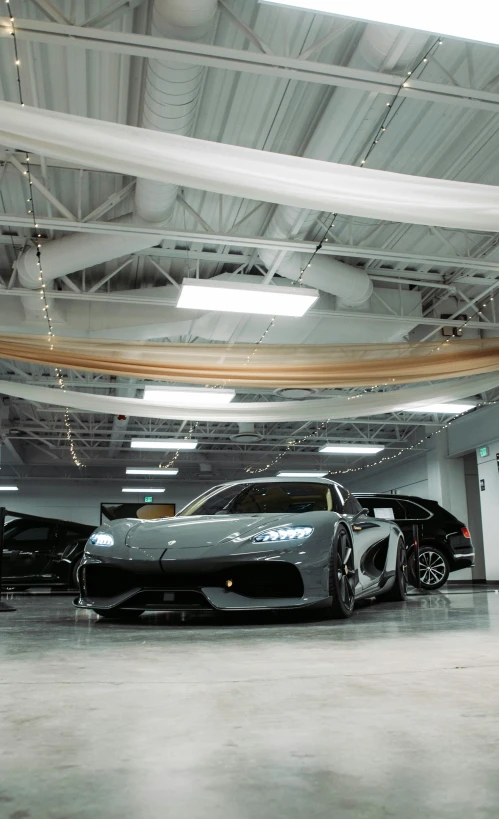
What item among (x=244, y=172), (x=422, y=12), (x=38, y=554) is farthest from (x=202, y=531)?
(x=38, y=554)

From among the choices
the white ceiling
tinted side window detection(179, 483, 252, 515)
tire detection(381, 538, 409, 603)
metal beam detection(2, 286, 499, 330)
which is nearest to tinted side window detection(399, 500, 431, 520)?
the white ceiling

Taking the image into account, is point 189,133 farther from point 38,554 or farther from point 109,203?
point 38,554

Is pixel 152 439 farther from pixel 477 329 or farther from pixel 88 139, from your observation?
pixel 88 139

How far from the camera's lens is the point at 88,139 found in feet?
15.2

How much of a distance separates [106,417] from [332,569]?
53.1 ft

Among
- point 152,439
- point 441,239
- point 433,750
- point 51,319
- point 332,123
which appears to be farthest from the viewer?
point 152,439

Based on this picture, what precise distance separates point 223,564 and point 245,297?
532 cm

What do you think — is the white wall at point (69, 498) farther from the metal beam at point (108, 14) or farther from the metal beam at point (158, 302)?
the metal beam at point (108, 14)

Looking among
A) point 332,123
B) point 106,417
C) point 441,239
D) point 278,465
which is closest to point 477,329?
point 441,239

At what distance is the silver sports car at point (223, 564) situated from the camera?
3.99 metres

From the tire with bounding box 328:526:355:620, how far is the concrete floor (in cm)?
103

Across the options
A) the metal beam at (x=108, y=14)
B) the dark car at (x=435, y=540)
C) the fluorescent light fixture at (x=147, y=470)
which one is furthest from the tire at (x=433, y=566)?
the fluorescent light fixture at (x=147, y=470)

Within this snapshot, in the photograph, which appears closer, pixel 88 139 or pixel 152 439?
pixel 88 139

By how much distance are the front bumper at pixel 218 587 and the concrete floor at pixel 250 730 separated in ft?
2.60
